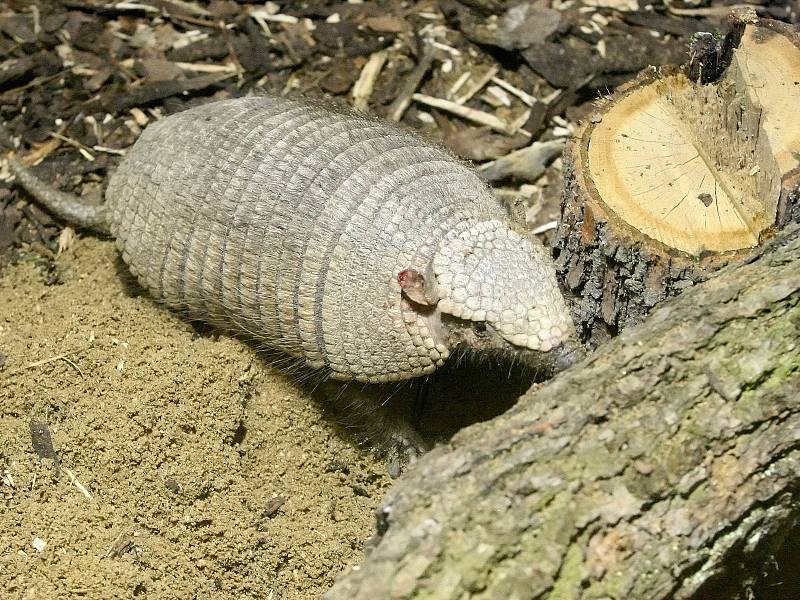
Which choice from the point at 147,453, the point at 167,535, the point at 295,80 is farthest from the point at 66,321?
the point at 295,80

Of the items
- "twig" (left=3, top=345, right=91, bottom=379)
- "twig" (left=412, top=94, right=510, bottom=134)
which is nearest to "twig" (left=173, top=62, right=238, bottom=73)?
"twig" (left=412, top=94, right=510, bottom=134)

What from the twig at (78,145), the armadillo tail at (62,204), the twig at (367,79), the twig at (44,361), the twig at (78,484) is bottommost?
the twig at (78,484)

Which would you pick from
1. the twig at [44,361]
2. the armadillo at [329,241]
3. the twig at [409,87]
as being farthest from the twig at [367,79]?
the twig at [44,361]

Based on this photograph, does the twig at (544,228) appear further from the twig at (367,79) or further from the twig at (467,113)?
the twig at (367,79)

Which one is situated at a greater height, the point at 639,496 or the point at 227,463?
the point at 639,496

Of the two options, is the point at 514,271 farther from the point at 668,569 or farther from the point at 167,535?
the point at 167,535

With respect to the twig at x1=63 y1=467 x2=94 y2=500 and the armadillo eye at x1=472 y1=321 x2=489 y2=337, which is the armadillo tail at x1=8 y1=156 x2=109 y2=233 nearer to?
the twig at x1=63 y1=467 x2=94 y2=500
